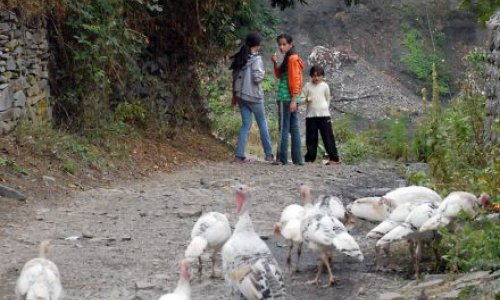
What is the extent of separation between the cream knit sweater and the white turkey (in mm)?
9417

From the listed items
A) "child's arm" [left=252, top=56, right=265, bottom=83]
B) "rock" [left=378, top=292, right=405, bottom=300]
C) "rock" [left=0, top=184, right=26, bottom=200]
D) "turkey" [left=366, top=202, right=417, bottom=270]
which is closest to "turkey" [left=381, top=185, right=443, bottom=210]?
"turkey" [left=366, top=202, right=417, bottom=270]

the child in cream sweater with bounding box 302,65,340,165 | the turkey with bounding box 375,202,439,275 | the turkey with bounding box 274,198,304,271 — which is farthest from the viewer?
the child in cream sweater with bounding box 302,65,340,165

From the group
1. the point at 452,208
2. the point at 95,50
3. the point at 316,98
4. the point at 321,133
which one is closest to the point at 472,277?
the point at 452,208

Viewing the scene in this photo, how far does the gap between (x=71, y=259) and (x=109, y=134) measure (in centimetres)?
604

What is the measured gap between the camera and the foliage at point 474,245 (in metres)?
6.41

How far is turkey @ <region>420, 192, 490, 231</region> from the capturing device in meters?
7.29

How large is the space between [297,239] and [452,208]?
50.4 inches

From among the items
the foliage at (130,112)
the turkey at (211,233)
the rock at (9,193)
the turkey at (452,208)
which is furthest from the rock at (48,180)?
the turkey at (452,208)

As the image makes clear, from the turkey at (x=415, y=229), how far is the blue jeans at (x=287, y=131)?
7.80 m

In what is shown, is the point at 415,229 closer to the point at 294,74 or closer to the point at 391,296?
the point at 391,296

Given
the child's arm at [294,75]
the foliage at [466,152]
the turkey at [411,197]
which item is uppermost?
the child's arm at [294,75]

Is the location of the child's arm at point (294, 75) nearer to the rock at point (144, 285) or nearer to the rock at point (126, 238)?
the rock at point (126, 238)

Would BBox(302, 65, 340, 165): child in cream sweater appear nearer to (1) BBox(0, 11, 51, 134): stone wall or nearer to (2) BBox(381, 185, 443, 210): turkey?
(1) BBox(0, 11, 51, 134): stone wall

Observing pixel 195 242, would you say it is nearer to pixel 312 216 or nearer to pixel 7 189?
pixel 312 216
